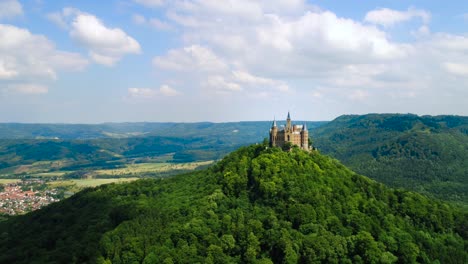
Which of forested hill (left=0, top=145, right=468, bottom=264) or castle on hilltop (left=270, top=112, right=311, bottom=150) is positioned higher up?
castle on hilltop (left=270, top=112, right=311, bottom=150)

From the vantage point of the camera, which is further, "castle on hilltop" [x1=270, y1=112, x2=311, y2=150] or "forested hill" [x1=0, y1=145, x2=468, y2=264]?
"castle on hilltop" [x1=270, y1=112, x2=311, y2=150]

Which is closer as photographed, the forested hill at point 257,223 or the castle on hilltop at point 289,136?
the forested hill at point 257,223

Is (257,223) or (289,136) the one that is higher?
(289,136)

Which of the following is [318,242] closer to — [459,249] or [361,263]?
[361,263]

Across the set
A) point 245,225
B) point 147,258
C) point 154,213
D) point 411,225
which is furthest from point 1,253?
point 411,225

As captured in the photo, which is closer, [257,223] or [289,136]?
[257,223]
